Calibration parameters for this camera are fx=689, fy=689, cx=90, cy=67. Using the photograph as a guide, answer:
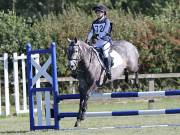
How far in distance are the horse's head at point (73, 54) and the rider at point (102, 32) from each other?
3.74ft

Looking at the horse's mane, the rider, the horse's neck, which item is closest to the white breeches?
the rider

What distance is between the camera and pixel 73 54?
15133 millimetres

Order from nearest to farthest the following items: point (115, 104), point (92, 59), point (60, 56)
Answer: point (92, 59) < point (115, 104) < point (60, 56)

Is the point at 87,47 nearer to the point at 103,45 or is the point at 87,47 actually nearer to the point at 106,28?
the point at 106,28

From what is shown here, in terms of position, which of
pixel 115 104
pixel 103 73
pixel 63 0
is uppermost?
pixel 63 0

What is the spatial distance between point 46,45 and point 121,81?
3.71 m

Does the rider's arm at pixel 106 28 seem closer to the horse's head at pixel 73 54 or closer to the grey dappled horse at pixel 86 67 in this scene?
the grey dappled horse at pixel 86 67

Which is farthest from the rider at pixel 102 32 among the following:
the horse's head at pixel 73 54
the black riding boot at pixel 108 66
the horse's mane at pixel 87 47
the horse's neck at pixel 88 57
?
the horse's head at pixel 73 54

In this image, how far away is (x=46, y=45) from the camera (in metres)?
30.7

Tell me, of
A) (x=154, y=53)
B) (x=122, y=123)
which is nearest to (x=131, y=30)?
(x=154, y=53)

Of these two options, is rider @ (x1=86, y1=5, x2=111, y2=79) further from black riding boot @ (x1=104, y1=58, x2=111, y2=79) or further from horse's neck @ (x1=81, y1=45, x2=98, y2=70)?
horse's neck @ (x1=81, y1=45, x2=98, y2=70)

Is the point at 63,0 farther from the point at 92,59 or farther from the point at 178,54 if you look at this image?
the point at 92,59

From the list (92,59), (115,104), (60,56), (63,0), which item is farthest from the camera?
(63,0)

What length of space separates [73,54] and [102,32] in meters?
1.55
